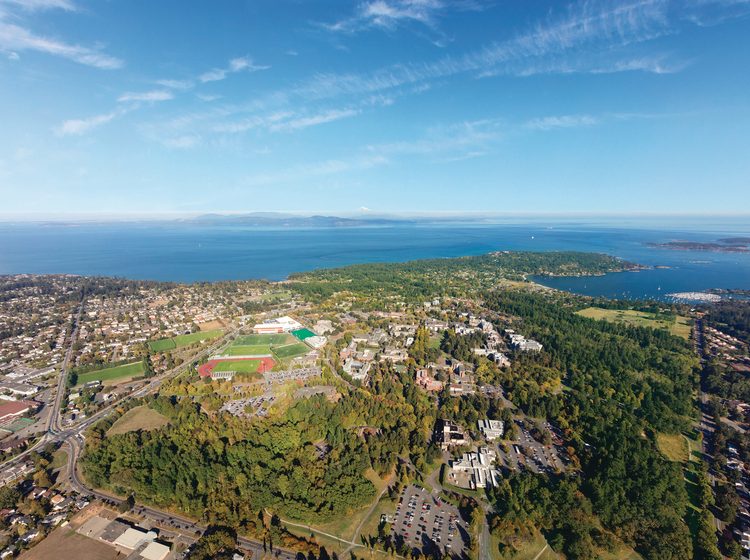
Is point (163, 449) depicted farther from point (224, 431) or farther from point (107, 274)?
point (107, 274)

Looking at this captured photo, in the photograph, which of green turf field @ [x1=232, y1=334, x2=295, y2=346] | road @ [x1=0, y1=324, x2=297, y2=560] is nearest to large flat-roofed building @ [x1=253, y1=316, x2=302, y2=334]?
green turf field @ [x1=232, y1=334, x2=295, y2=346]

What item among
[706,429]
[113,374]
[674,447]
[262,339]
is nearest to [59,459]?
[113,374]

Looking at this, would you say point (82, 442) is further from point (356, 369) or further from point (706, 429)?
point (706, 429)

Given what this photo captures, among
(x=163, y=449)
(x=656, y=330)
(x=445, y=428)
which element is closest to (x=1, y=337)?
(x=163, y=449)

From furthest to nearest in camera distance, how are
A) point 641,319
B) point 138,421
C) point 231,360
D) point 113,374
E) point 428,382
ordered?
point 641,319
point 231,360
point 113,374
point 428,382
point 138,421

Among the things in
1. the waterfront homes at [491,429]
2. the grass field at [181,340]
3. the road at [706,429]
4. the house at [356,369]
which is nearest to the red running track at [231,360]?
the house at [356,369]

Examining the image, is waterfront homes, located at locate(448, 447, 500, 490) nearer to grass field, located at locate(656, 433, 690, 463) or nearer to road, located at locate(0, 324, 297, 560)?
road, located at locate(0, 324, 297, 560)
